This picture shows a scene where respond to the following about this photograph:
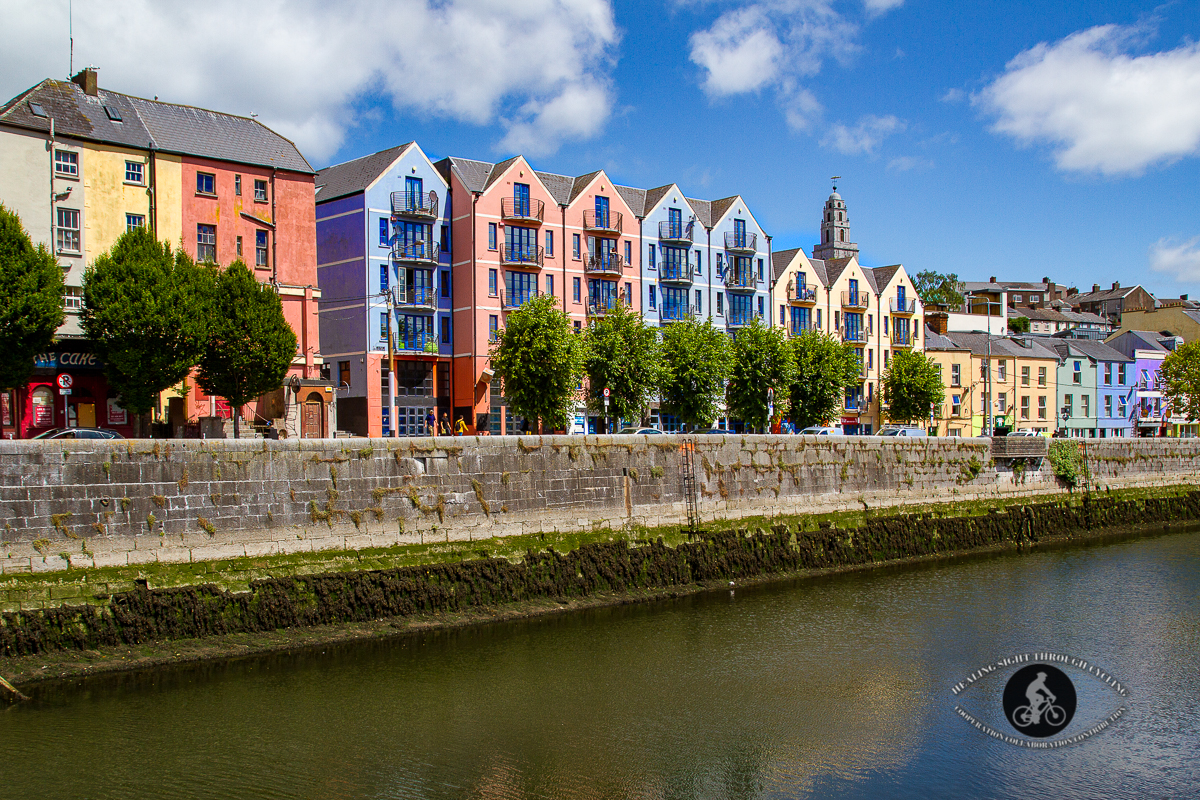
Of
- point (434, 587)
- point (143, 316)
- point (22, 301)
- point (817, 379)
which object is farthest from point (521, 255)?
point (434, 587)

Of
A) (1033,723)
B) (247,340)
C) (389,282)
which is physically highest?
(389,282)

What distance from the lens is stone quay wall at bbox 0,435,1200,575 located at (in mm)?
20234

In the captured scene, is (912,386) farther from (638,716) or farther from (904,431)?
(638,716)

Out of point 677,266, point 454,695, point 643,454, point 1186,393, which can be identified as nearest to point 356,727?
point 454,695

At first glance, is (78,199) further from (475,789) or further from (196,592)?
(475,789)

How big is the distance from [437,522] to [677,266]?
149ft

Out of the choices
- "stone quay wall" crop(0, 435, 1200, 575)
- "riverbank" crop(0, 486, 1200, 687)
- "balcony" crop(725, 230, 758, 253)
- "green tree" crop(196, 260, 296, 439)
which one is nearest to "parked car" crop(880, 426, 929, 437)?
"riverbank" crop(0, 486, 1200, 687)

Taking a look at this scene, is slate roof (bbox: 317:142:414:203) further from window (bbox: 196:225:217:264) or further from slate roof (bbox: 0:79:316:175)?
window (bbox: 196:225:217:264)

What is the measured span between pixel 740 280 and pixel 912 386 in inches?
646

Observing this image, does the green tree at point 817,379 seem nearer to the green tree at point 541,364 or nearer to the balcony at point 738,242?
the balcony at point 738,242

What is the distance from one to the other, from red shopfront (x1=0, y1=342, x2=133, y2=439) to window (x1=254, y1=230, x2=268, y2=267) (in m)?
9.35

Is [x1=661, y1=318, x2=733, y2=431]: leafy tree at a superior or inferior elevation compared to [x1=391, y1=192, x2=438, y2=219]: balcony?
inferior

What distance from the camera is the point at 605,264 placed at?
6344 cm

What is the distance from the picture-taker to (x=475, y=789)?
14477mm
